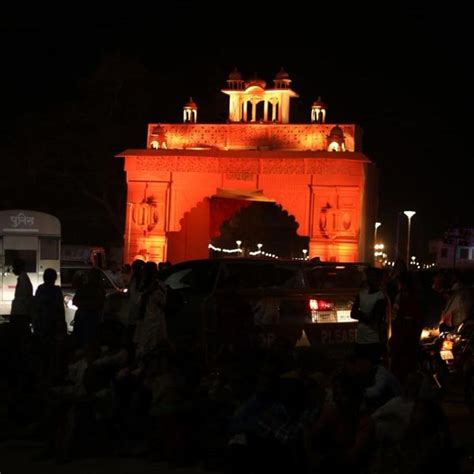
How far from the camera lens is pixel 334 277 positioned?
1546 centimetres

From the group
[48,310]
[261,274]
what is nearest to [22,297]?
[48,310]

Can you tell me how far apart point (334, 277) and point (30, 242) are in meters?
13.4

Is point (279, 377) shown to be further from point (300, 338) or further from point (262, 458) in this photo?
point (300, 338)

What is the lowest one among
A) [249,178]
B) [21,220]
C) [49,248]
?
[49,248]

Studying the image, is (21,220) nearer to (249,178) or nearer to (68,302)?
(68,302)

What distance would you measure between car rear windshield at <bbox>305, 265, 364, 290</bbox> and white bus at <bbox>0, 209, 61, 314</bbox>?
501 inches

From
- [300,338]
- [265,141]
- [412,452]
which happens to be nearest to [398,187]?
[265,141]

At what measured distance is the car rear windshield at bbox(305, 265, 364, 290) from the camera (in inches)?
590

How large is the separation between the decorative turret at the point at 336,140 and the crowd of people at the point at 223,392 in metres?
18.2

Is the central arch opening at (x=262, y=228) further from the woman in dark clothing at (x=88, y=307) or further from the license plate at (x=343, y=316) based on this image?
the license plate at (x=343, y=316)

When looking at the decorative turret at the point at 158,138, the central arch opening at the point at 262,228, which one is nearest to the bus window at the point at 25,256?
the decorative turret at the point at 158,138

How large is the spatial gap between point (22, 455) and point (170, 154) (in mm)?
25552

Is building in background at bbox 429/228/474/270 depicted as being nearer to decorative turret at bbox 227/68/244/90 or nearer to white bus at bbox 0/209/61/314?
decorative turret at bbox 227/68/244/90

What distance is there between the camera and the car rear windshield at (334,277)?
49.2 feet
